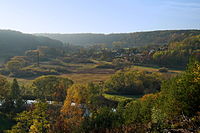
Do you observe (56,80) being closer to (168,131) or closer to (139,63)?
(168,131)

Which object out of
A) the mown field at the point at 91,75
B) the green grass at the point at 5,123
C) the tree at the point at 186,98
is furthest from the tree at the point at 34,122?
the mown field at the point at 91,75

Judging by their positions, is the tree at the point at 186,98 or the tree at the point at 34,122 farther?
the tree at the point at 34,122

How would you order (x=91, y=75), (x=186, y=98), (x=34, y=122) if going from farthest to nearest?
(x=91, y=75), (x=34, y=122), (x=186, y=98)

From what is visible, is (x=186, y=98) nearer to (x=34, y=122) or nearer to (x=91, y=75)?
(x=34, y=122)

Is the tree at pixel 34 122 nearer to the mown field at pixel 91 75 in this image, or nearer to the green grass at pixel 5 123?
the green grass at pixel 5 123

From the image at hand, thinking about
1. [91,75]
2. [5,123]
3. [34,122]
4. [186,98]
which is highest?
[186,98]

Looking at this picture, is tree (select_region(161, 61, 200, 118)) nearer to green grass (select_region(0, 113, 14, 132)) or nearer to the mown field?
green grass (select_region(0, 113, 14, 132))

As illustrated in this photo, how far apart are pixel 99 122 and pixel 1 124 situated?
30050 mm

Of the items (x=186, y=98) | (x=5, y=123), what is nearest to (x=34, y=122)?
(x=5, y=123)

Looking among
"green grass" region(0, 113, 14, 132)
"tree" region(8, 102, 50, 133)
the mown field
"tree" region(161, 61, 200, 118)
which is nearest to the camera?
"tree" region(161, 61, 200, 118)

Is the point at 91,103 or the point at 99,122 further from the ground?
the point at 99,122

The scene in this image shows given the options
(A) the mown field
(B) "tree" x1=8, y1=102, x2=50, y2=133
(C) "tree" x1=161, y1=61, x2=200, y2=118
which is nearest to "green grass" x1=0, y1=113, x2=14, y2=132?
(B) "tree" x1=8, y1=102, x2=50, y2=133

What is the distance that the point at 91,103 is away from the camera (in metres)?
55.2

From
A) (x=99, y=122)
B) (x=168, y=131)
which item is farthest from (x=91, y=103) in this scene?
(x=168, y=131)
